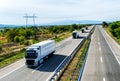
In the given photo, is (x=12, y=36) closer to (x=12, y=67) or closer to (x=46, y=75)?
(x=12, y=67)

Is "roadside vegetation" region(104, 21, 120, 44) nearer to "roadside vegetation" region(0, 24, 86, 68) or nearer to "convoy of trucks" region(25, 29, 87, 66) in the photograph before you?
"roadside vegetation" region(0, 24, 86, 68)

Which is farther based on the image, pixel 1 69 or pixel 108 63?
pixel 108 63

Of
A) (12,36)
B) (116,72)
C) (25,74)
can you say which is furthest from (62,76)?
(12,36)

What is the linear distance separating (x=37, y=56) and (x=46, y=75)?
558cm

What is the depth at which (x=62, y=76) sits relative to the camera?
85.8 feet

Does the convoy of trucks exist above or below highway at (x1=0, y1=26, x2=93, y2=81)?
above

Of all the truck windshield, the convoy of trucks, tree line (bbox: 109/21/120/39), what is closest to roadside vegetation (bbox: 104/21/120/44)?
tree line (bbox: 109/21/120/39)

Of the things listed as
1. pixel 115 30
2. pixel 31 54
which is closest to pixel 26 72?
pixel 31 54

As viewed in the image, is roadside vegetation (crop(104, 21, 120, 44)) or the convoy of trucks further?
roadside vegetation (crop(104, 21, 120, 44))

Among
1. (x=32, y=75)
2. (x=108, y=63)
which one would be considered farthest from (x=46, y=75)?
(x=108, y=63)

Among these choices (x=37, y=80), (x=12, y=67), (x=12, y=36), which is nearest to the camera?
(x=37, y=80)

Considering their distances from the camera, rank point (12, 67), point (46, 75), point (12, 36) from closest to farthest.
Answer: point (46, 75), point (12, 67), point (12, 36)

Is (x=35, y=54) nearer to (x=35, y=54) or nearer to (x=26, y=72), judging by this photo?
(x=35, y=54)

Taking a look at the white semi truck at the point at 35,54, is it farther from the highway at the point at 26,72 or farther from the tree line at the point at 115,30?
the tree line at the point at 115,30
